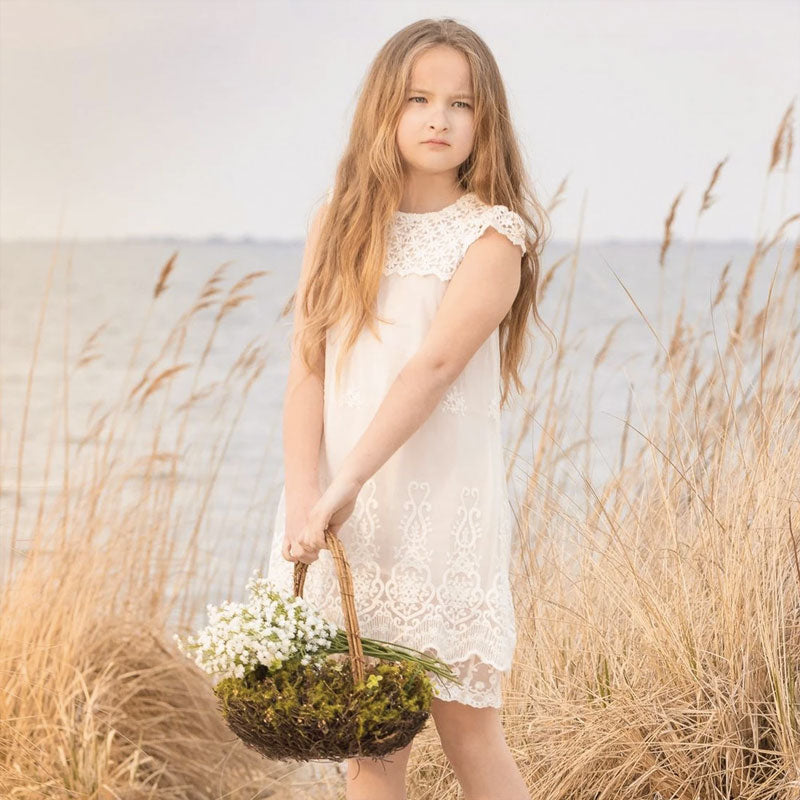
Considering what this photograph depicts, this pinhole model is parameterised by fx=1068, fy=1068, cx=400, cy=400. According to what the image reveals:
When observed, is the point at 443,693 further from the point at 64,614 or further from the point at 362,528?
the point at 64,614

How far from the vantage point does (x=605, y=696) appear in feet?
7.49

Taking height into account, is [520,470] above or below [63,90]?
below

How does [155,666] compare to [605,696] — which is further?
[155,666]

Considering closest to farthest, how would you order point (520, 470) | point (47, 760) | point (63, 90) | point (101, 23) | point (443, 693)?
point (443, 693), point (47, 760), point (520, 470), point (101, 23), point (63, 90)

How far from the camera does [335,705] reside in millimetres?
1442

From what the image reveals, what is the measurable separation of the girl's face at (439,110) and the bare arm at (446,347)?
0.16 m

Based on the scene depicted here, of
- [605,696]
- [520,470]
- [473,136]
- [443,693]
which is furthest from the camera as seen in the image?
[520,470]

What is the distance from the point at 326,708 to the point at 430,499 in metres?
0.42

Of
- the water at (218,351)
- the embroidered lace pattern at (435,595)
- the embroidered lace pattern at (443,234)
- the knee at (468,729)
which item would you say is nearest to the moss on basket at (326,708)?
the embroidered lace pattern at (435,595)

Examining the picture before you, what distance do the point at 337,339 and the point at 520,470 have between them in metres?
1.16

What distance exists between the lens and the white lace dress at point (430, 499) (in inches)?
67.2

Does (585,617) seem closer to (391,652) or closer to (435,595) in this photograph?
(435,595)

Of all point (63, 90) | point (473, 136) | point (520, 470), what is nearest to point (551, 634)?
point (520, 470)

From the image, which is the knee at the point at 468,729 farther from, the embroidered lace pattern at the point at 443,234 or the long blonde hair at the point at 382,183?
the embroidered lace pattern at the point at 443,234
